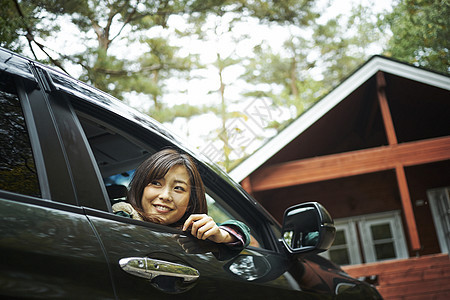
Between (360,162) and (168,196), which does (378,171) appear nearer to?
(360,162)

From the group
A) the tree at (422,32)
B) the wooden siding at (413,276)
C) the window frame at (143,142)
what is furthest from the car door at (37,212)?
the tree at (422,32)

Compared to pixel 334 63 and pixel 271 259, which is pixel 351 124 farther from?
pixel 334 63

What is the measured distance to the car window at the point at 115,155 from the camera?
5.08ft

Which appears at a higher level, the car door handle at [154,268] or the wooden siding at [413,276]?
the wooden siding at [413,276]

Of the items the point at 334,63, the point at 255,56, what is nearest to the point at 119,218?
the point at 255,56

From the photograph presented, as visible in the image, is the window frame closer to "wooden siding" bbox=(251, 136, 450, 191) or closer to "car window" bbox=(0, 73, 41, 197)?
"car window" bbox=(0, 73, 41, 197)

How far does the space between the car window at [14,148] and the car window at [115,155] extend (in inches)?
10.5

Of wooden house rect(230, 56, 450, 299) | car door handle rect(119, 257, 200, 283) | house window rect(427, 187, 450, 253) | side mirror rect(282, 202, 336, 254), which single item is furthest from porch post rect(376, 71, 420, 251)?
car door handle rect(119, 257, 200, 283)

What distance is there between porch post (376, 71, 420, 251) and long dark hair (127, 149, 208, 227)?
6744mm

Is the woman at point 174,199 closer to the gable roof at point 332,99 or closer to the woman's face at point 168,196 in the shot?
the woman's face at point 168,196

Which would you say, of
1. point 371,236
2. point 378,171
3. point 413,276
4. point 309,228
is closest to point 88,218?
point 309,228

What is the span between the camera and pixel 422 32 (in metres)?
12.9

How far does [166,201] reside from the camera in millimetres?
1544

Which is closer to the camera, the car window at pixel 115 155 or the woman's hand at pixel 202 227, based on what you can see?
the woman's hand at pixel 202 227
